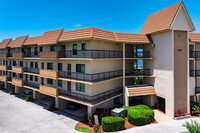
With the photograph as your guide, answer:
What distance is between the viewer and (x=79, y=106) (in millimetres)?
23375

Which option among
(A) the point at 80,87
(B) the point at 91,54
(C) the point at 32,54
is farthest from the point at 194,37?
(C) the point at 32,54

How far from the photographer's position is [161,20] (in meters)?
21.4

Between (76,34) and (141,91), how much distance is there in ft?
46.2

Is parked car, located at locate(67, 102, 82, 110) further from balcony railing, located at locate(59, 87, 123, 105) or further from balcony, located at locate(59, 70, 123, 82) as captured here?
balcony, located at locate(59, 70, 123, 82)

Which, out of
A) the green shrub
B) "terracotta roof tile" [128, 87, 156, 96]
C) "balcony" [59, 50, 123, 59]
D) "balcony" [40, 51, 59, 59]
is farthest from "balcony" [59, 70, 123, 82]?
the green shrub

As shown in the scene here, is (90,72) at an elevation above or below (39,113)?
above

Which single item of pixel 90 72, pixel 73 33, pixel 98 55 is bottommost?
pixel 90 72

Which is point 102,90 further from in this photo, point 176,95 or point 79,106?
point 176,95

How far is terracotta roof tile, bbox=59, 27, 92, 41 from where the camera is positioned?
17839 mm

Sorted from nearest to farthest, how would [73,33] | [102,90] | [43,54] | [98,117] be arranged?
[98,117] < [73,33] < [102,90] < [43,54]

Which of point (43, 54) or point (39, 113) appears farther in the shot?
point (43, 54)

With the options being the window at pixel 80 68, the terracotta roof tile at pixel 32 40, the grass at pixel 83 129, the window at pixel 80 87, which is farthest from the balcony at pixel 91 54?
the grass at pixel 83 129

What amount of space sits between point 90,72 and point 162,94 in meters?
12.4

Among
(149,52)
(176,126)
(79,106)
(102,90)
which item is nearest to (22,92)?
(79,106)
